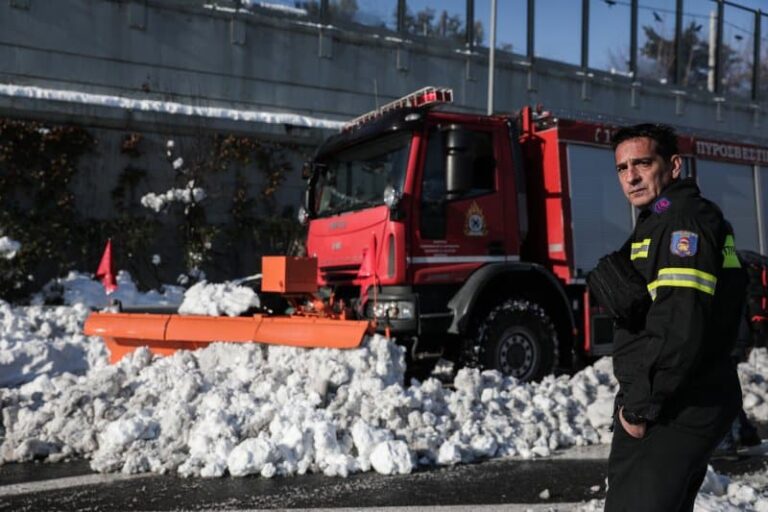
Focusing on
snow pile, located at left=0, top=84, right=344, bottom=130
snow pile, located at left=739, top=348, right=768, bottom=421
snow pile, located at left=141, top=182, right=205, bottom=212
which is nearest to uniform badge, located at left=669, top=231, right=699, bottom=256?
snow pile, located at left=739, top=348, right=768, bottom=421

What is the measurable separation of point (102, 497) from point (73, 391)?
5.15 feet

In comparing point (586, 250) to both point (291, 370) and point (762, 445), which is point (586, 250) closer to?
point (762, 445)

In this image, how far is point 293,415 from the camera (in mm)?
5586

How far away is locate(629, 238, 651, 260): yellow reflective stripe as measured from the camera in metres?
2.46

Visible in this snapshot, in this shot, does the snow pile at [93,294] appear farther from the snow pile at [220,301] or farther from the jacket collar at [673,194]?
the jacket collar at [673,194]

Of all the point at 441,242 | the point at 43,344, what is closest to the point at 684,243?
the point at 441,242

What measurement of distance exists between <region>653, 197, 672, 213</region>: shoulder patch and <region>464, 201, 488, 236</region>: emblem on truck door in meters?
4.90

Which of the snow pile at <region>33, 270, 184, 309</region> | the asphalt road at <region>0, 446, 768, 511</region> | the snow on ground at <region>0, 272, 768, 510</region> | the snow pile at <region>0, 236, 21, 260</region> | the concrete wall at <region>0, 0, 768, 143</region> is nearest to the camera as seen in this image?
the asphalt road at <region>0, 446, 768, 511</region>

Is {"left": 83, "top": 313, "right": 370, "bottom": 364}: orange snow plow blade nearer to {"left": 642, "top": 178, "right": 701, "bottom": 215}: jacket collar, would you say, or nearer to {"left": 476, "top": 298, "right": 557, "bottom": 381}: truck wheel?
{"left": 476, "top": 298, "right": 557, "bottom": 381}: truck wheel

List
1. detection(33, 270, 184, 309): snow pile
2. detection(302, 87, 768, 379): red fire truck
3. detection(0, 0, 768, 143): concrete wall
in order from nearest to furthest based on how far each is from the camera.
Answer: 1. detection(302, 87, 768, 379): red fire truck
2. detection(33, 270, 184, 309): snow pile
3. detection(0, 0, 768, 143): concrete wall

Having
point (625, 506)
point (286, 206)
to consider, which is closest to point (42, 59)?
point (286, 206)

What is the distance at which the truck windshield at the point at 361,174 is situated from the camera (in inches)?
285

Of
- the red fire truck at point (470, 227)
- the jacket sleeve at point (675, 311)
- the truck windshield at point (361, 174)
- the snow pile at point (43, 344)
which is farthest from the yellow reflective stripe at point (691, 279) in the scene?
the snow pile at point (43, 344)

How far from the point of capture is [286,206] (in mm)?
14094
